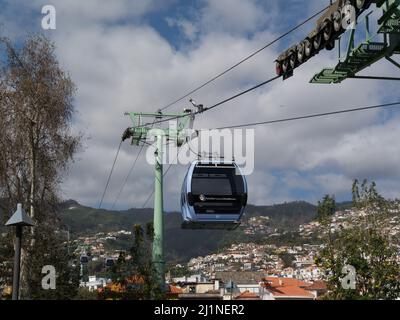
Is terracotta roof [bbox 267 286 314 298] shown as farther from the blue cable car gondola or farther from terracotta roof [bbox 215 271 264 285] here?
the blue cable car gondola

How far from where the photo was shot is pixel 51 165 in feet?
82.4

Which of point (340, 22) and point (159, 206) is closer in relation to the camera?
point (340, 22)

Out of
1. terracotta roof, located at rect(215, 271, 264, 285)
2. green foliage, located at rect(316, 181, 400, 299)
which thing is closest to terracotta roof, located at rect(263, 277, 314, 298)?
terracotta roof, located at rect(215, 271, 264, 285)

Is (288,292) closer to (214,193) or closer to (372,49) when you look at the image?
(214,193)

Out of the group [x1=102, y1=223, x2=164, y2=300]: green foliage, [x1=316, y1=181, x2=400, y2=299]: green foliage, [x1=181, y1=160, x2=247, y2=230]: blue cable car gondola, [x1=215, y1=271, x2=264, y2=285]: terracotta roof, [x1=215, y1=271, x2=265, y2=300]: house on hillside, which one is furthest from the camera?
[x1=215, y1=271, x2=264, y2=285]: terracotta roof

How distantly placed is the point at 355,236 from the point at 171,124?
11.4 metres

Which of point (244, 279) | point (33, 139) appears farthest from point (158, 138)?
point (244, 279)

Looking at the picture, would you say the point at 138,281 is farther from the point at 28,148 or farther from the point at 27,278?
the point at 28,148

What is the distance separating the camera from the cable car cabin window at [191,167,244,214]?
63.8 ft

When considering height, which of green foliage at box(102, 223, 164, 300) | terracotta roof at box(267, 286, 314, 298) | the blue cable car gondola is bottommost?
terracotta roof at box(267, 286, 314, 298)

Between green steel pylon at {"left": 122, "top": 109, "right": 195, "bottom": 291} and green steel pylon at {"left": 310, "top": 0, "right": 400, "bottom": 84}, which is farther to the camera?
green steel pylon at {"left": 122, "top": 109, "right": 195, "bottom": 291}

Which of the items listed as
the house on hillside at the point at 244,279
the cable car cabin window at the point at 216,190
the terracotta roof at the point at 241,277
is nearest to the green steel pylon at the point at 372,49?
the cable car cabin window at the point at 216,190

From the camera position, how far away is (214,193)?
64.0 ft
